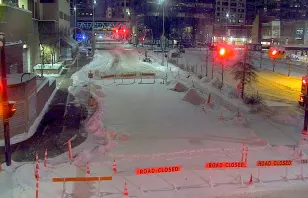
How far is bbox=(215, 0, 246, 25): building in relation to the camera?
6781 inches

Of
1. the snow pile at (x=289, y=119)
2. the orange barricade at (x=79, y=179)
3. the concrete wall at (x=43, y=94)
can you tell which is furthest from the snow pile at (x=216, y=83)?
the orange barricade at (x=79, y=179)

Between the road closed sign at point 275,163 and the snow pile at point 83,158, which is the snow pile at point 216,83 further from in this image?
the snow pile at point 83,158

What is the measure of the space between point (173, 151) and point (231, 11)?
168 meters

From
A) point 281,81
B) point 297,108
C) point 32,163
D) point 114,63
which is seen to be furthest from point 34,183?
point 114,63

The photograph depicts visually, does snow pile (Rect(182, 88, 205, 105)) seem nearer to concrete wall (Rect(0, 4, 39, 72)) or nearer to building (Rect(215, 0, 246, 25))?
concrete wall (Rect(0, 4, 39, 72))

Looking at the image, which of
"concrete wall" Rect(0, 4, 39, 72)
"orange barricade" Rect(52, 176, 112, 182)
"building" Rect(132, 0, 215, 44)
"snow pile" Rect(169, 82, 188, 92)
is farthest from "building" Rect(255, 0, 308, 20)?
"orange barricade" Rect(52, 176, 112, 182)

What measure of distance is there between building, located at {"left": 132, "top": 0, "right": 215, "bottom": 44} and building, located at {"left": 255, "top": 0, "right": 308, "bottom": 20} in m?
30.0

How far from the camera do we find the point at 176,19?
447 feet

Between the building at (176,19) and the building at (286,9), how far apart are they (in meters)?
30.0

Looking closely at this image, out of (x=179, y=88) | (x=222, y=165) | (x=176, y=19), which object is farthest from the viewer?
(x=176, y=19)

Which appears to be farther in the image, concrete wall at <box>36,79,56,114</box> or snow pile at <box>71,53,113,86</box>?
snow pile at <box>71,53,113,86</box>

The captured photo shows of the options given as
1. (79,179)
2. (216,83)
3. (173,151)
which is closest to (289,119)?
(173,151)

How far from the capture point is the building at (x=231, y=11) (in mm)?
172250

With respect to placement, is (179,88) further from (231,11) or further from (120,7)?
(231,11)
